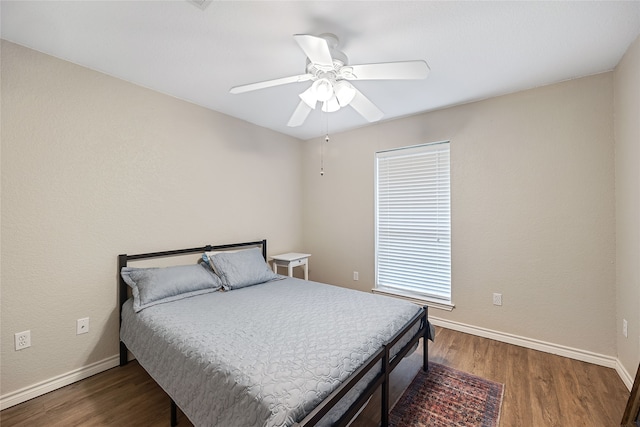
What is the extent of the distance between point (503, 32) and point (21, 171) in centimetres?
342

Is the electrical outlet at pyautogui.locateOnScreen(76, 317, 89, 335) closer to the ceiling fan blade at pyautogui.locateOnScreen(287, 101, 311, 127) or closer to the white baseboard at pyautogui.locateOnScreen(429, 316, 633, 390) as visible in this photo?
the ceiling fan blade at pyautogui.locateOnScreen(287, 101, 311, 127)

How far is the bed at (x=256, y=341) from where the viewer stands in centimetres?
123

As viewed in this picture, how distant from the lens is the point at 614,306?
2.27m

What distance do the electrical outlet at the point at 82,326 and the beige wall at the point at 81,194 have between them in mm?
34

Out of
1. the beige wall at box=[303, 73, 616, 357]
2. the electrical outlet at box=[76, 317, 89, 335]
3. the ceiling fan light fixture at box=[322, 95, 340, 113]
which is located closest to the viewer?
the ceiling fan light fixture at box=[322, 95, 340, 113]

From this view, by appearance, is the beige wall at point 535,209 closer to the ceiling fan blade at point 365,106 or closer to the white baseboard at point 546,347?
the white baseboard at point 546,347

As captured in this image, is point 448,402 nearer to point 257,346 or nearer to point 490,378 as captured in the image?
point 490,378

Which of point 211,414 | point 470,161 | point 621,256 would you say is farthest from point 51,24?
point 621,256

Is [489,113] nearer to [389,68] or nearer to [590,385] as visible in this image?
[389,68]

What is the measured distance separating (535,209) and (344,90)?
7.08ft

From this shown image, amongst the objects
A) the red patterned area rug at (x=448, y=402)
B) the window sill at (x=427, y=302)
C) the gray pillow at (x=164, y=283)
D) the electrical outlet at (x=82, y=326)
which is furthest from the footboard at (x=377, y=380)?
the electrical outlet at (x=82, y=326)

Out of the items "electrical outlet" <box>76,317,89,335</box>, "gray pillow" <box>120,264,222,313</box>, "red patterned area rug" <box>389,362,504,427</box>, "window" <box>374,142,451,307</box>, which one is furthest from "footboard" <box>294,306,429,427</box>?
"electrical outlet" <box>76,317,89,335</box>

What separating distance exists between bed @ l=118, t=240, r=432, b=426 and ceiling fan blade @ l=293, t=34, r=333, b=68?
5.37 feet

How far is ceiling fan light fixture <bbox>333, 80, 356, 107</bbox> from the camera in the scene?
72.7 inches
